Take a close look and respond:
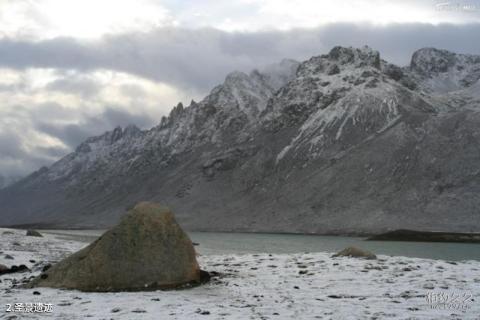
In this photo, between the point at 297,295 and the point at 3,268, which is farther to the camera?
the point at 3,268

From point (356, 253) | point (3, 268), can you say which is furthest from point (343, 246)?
point (3, 268)

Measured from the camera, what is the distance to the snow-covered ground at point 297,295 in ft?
54.6

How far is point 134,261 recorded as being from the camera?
899 inches

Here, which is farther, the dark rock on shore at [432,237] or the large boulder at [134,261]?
the dark rock on shore at [432,237]

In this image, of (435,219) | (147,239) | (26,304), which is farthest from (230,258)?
(435,219)

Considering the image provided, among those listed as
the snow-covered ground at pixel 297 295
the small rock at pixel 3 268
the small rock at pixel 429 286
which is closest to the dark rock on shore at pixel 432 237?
the snow-covered ground at pixel 297 295

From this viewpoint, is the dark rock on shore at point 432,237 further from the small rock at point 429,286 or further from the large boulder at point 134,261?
the large boulder at point 134,261

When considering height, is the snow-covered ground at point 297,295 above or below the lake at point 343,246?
above

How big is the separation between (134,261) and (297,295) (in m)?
7.04

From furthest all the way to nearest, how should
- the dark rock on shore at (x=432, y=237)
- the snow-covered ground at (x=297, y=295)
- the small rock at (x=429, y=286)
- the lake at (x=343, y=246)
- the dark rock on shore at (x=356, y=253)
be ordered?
the dark rock on shore at (x=432, y=237) < the lake at (x=343, y=246) < the dark rock on shore at (x=356, y=253) < the small rock at (x=429, y=286) < the snow-covered ground at (x=297, y=295)

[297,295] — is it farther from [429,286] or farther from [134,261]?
[134,261]

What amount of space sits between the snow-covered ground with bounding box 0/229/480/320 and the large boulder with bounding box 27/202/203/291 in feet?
3.64

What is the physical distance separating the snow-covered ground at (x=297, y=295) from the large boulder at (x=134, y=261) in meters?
1.11

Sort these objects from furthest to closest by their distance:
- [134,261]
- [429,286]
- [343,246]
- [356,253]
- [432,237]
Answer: [432,237], [343,246], [356,253], [134,261], [429,286]
